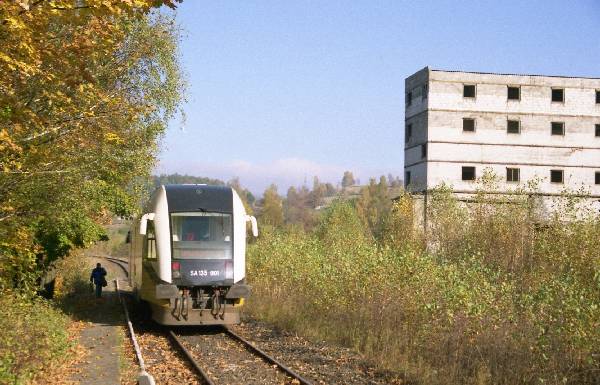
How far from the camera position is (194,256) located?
51.6ft

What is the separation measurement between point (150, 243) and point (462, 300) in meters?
7.91

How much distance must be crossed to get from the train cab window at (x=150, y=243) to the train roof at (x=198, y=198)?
775 millimetres

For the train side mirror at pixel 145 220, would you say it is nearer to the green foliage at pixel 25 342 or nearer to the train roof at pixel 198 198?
the train roof at pixel 198 198

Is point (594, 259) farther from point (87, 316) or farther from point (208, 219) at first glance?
point (87, 316)

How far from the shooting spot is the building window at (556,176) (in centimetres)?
4331

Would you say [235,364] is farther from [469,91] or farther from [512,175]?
[512,175]

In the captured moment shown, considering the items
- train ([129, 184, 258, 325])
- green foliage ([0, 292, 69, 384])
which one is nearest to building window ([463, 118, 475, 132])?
train ([129, 184, 258, 325])

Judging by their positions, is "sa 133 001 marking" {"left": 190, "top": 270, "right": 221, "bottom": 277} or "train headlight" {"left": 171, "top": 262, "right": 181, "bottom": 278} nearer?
"train headlight" {"left": 171, "top": 262, "right": 181, "bottom": 278}

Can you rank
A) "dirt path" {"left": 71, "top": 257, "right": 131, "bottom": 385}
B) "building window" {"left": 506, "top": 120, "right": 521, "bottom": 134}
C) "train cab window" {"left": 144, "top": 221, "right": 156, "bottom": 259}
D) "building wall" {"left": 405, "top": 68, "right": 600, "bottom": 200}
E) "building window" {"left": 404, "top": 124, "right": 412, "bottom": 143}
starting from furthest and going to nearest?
"building window" {"left": 404, "top": 124, "right": 412, "bottom": 143}
"building window" {"left": 506, "top": 120, "right": 521, "bottom": 134}
"building wall" {"left": 405, "top": 68, "right": 600, "bottom": 200}
"train cab window" {"left": 144, "top": 221, "right": 156, "bottom": 259}
"dirt path" {"left": 71, "top": 257, "right": 131, "bottom": 385}

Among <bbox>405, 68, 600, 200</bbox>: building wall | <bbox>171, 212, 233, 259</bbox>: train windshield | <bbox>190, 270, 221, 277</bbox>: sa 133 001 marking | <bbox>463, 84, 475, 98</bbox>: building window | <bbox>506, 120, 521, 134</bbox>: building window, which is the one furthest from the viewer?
<bbox>506, 120, 521, 134</bbox>: building window

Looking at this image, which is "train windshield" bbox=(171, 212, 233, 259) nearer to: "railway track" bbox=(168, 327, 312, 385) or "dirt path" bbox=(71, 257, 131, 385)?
"railway track" bbox=(168, 327, 312, 385)

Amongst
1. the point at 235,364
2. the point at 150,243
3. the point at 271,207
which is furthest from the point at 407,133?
the point at 271,207

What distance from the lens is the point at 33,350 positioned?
11688 millimetres

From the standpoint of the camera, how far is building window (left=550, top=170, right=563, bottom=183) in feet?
142
